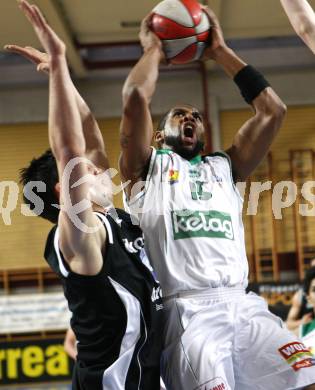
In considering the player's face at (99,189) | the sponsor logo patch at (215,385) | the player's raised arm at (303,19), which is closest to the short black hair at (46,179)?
the player's face at (99,189)

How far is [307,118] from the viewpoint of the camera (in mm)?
12008

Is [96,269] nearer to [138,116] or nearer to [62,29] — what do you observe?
[138,116]

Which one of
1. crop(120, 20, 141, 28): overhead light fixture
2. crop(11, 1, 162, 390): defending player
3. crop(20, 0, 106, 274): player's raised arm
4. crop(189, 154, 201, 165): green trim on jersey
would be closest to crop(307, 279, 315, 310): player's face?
crop(189, 154, 201, 165): green trim on jersey

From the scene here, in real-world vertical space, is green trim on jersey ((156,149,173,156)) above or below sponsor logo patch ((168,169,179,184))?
above

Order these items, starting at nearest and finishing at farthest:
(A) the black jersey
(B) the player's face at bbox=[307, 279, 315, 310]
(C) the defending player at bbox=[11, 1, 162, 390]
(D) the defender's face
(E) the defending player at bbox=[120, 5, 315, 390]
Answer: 1. (C) the defending player at bbox=[11, 1, 162, 390]
2. (A) the black jersey
3. (E) the defending player at bbox=[120, 5, 315, 390]
4. (D) the defender's face
5. (B) the player's face at bbox=[307, 279, 315, 310]

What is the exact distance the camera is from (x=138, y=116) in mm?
3350

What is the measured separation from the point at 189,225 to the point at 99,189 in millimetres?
511

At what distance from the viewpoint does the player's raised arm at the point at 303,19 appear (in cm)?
343

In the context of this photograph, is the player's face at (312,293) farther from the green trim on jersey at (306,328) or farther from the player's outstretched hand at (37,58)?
the player's outstretched hand at (37,58)

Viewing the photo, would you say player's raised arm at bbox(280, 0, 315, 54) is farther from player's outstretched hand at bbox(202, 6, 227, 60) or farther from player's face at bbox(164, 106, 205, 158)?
player's face at bbox(164, 106, 205, 158)

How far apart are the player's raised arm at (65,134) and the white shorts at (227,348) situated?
796 mm

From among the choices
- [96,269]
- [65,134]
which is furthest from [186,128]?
[65,134]

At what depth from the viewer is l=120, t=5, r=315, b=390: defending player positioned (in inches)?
124

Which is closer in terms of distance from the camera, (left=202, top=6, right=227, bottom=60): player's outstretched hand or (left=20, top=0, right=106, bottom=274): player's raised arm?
(left=20, top=0, right=106, bottom=274): player's raised arm
